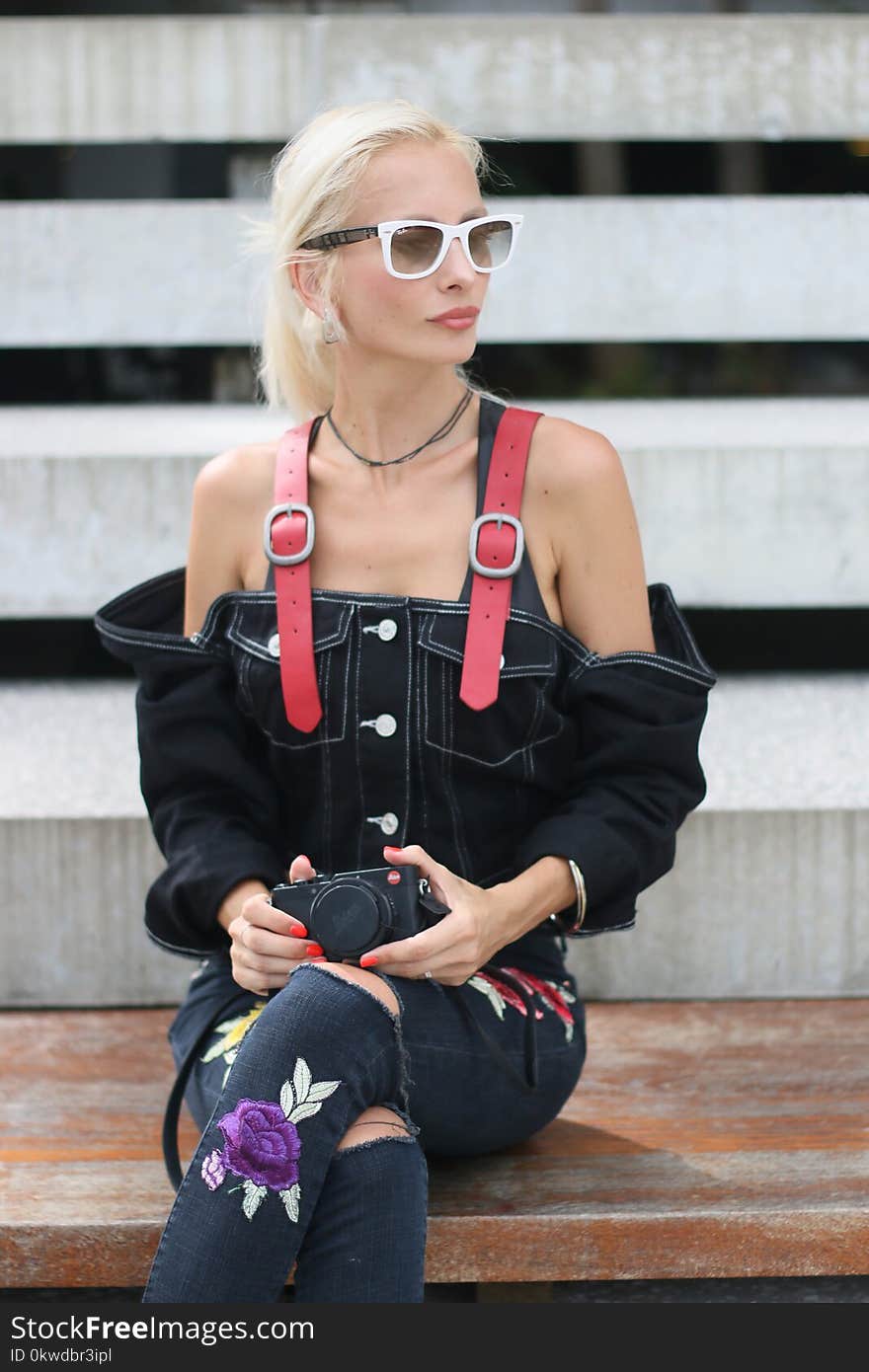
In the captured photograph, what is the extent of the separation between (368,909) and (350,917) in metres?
0.03

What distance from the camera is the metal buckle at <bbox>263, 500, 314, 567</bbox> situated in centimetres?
245

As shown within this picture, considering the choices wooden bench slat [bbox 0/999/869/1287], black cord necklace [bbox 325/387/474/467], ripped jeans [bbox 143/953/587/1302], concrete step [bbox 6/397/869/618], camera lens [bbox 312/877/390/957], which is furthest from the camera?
concrete step [bbox 6/397/869/618]

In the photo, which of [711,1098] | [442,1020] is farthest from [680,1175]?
[442,1020]

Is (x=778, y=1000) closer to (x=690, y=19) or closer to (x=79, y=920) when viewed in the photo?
(x=79, y=920)

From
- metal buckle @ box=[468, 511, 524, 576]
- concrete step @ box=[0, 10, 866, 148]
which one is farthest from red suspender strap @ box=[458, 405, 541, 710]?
concrete step @ box=[0, 10, 866, 148]

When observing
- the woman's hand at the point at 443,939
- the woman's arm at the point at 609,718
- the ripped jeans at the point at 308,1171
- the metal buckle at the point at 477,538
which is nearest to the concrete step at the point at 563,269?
the woman's arm at the point at 609,718

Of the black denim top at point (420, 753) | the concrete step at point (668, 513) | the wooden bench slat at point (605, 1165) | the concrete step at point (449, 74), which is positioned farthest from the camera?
the concrete step at point (449, 74)

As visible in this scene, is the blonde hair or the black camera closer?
the black camera

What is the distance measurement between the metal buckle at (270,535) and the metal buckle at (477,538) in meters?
0.24

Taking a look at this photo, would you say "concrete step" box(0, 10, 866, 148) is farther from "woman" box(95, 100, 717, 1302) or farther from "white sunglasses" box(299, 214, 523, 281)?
"white sunglasses" box(299, 214, 523, 281)

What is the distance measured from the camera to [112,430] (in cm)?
391

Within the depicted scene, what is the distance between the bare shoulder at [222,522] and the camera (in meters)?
2.59

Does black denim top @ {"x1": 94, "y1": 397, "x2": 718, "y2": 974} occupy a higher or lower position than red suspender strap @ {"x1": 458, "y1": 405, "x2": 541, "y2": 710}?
lower

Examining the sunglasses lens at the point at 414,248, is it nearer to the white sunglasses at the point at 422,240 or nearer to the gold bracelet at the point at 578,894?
the white sunglasses at the point at 422,240
